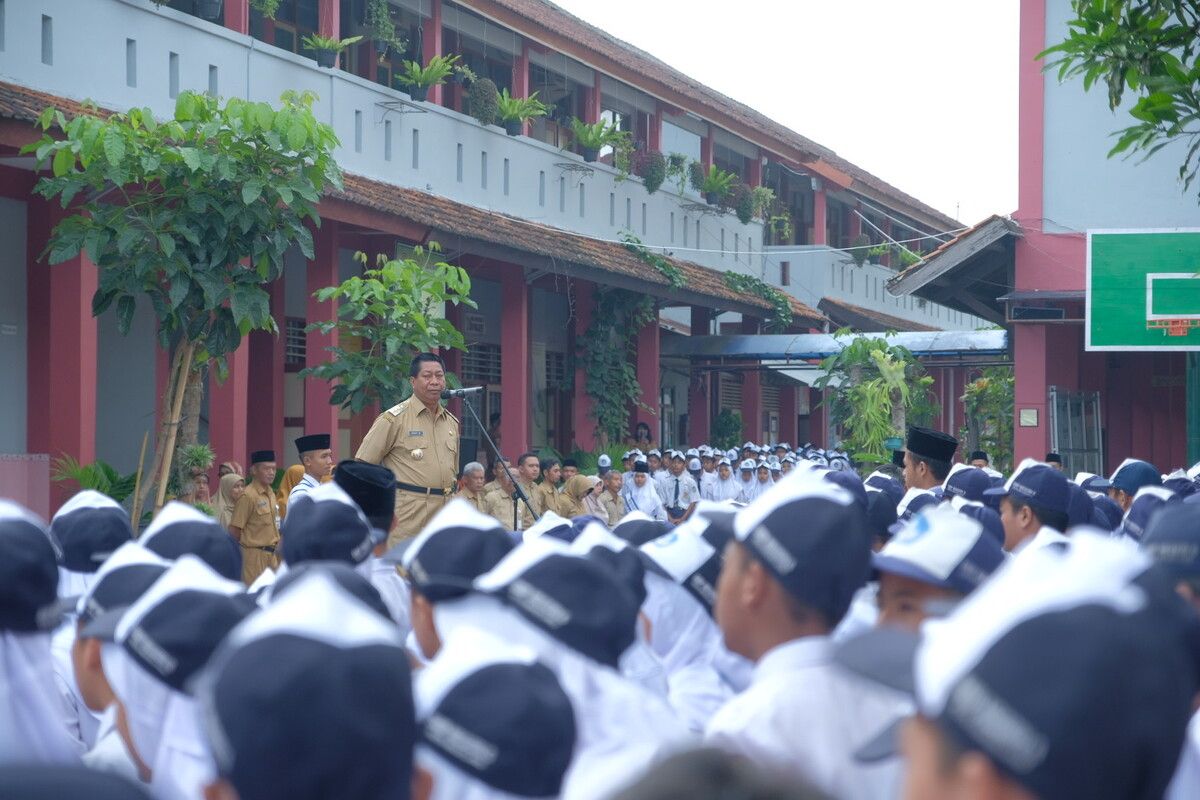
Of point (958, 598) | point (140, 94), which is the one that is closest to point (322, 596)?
point (958, 598)

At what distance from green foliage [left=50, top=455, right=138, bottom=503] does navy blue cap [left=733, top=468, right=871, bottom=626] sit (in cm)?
833

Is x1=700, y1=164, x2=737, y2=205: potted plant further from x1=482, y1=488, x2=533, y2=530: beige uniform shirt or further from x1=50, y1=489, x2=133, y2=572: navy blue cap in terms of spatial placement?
x1=50, y1=489, x2=133, y2=572: navy blue cap

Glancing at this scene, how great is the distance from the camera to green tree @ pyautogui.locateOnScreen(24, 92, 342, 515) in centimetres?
830

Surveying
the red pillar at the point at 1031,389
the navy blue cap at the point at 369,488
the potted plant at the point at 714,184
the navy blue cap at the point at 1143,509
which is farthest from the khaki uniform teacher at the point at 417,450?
the potted plant at the point at 714,184

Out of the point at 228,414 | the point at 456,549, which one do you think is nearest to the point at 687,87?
the point at 228,414

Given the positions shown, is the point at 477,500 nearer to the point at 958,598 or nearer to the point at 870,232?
the point at 958,598

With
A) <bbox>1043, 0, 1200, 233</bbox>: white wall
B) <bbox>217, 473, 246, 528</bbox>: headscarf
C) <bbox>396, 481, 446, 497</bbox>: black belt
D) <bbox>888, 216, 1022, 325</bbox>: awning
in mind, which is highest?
<bbox>1043, 0, 1200, 233</bbox>: white wall

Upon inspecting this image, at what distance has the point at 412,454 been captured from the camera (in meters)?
7.77

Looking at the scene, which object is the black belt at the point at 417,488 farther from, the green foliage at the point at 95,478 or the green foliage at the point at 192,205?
the green foliage at the point at 95,478

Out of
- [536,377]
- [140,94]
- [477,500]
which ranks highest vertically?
[140,94]

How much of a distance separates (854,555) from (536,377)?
16.7 m

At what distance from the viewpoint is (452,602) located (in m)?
3.29

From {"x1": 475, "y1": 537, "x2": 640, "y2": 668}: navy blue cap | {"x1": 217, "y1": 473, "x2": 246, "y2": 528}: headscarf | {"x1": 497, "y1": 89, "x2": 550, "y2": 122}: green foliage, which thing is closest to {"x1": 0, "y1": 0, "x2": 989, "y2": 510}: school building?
{"x1": 497, "y1": 89, "x2": 550, "y2": 122}: green foliage

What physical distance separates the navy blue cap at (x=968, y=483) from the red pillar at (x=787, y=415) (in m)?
20.7
